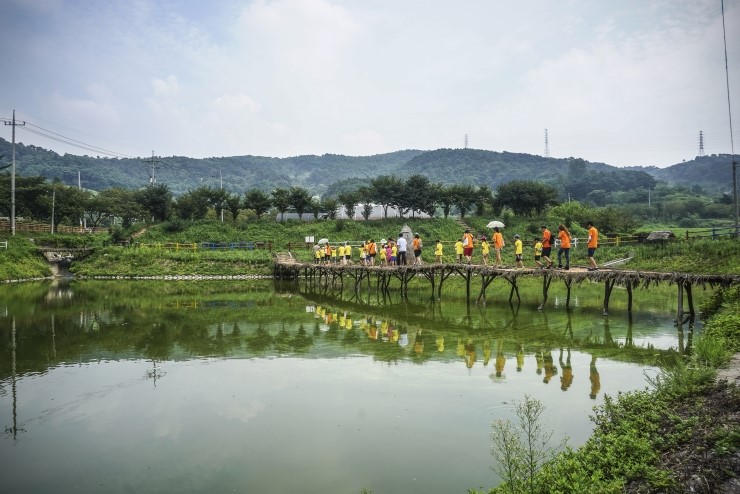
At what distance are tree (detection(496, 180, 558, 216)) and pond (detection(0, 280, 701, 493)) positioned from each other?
3949cm

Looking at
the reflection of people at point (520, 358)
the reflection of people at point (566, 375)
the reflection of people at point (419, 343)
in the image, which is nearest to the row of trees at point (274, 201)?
the reflection of people at point (419, 343)

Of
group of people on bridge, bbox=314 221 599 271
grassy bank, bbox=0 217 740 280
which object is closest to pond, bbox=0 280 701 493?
group of people on bridge, bbox=314 221 599 271

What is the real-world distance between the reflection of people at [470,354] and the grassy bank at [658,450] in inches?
174

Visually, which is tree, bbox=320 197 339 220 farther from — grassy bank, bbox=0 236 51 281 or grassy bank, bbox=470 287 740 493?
grassy bank, bbox=470 287 740 493

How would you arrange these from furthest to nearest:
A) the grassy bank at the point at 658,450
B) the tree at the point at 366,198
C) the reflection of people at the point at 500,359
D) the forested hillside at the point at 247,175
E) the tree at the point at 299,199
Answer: the forested hillside at the point at 247,175 < the tree at the point at 366,198 < the tree at the point at 299,199 < the reflection of people at the point at 500,359 < the grassy bank at the point at 658,450

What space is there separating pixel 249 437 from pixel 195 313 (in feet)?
51.2

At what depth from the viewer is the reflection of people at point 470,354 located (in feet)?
41.6

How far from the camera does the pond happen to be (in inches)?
284

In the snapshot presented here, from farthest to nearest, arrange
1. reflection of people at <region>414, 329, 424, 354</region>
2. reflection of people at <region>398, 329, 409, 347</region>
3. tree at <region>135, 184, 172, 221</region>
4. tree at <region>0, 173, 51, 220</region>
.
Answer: tree at <region>135, 184, 172, 221</region> < tree at <region>0, 173, 51, 220</region> < reflection of people at <region>398, 329, 409, 347</region> < reflection of people at <region>414, 329, 424, 354</region>

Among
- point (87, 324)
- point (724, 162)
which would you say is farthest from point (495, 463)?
point (724, 162)

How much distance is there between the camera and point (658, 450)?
6.28 metres

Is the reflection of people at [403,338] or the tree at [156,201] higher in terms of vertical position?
the tree at [156,201]

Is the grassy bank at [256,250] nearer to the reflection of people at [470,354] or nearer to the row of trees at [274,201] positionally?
the row of trees at [274,201]

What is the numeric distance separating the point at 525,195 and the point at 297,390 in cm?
5346
